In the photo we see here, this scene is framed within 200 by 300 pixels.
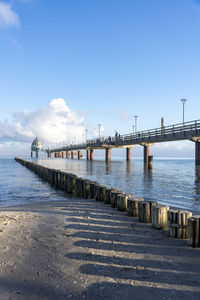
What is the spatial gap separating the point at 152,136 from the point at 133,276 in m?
43.2

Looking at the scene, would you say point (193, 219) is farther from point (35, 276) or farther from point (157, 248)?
point (35, 276)

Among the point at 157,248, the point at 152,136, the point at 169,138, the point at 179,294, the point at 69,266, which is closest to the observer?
the point at 179,294

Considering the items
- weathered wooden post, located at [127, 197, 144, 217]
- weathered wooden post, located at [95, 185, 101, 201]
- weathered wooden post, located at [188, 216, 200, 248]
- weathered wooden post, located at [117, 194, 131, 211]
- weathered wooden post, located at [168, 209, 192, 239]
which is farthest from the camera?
weathered wooden post, located at [95, 185, 101, 201]

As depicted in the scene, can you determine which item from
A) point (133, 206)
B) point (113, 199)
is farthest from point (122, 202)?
point (133, 206)

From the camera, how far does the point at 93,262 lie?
4785 mm

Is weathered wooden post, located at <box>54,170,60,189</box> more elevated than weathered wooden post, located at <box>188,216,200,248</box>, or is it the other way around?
weathered wooden post, located at <box>188,216,200,248</box>

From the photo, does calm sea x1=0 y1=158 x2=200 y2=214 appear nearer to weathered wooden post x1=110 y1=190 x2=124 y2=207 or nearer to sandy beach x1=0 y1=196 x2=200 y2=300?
weathered wooden post x1=110 y1=190 x2=124 y2=207

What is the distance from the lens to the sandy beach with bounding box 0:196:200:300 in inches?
151

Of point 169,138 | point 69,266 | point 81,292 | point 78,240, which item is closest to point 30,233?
point 78,240

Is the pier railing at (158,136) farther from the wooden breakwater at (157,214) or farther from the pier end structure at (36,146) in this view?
the pier end structure at (36,146)

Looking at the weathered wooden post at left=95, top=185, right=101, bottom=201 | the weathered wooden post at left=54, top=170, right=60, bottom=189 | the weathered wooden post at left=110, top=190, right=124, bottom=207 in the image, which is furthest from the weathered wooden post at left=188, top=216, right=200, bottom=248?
the weathered wooden post at left=54, top=170, right=60, bottom=189

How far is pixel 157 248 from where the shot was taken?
5.59 metres

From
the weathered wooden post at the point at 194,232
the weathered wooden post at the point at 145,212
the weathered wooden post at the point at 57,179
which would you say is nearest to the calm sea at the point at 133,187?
the weathered wooden post at the point at 57,179

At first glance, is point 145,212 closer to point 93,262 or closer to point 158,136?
point 93,262
